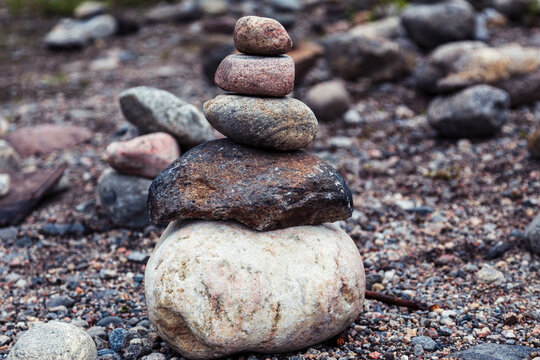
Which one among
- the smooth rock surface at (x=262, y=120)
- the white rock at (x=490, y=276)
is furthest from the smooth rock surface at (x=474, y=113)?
the smooth rock surface at (x=262, y=120)

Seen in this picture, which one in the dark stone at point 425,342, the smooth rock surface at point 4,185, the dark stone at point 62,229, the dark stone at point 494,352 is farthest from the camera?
the smooth rock surface at point 4,185

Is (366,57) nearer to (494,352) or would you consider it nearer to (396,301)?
(396,301)

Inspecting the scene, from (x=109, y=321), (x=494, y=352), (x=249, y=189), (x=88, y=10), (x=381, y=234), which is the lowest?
(x=88, y=10)

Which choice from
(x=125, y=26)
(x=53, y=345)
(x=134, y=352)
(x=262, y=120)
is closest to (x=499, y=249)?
(x=262, y=120)

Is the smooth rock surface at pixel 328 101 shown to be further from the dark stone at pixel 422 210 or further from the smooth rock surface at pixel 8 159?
the smooth rock surface at pixel 8 159

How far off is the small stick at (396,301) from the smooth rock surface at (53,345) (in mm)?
2402

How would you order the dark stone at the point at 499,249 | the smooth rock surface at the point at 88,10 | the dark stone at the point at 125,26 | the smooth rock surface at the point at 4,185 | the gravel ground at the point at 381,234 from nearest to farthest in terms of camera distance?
the gravel ground at the point at 381,234
the dark stone at the point at 499,249
the smooth rock surface at the point at 4,185
the dark stone at the point at 125,26
the smooth rock surface at the point at 88,10

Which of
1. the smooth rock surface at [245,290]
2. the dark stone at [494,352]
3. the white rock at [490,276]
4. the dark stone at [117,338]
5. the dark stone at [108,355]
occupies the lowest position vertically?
the dark stone at [117,338]

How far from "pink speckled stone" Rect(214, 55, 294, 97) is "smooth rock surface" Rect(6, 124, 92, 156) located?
16.6 ft

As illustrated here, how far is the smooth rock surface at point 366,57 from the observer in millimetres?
10547

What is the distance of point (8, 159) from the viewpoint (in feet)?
26.9

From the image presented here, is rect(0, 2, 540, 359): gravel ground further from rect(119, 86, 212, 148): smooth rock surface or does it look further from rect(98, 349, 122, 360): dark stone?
rect(119, 86, 212, 148): smooth rock surface

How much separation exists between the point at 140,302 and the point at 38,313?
2.93ft

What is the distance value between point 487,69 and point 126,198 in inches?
227
